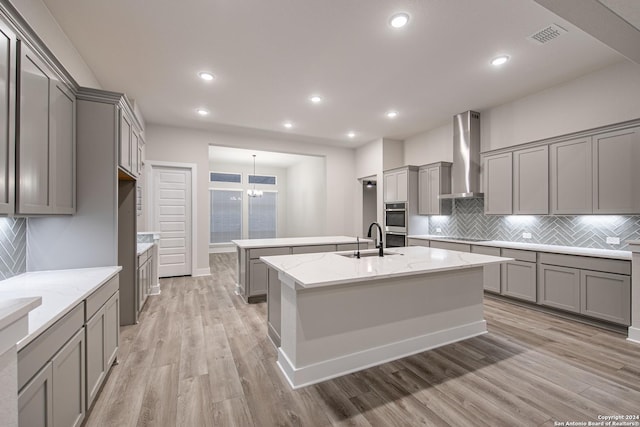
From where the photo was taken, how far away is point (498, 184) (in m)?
4.33

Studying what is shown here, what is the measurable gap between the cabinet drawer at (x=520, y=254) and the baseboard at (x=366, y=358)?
1.51m

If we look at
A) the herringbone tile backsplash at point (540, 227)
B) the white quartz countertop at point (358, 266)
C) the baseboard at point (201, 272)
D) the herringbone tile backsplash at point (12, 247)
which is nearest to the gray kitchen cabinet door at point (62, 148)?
the herringbone tile backsplash at point (12, 247)

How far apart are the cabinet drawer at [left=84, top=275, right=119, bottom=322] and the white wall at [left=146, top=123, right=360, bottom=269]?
353 cm

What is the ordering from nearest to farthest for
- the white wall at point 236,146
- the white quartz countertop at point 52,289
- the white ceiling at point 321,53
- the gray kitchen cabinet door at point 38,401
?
the gray kitchen cabinet door at point 38,401 < the white quartz countertop at point 52,289 < the white ceiling at point 321,53 < the white wall at point 236,146

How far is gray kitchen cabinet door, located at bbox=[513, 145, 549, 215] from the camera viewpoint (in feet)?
12.4

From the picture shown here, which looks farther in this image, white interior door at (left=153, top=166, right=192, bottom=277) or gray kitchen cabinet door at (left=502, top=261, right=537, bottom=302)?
white interior door at (left=153, top=166, right=192, bottom=277)

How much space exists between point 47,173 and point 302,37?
2.41 metres

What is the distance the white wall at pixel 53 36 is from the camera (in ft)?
6.88

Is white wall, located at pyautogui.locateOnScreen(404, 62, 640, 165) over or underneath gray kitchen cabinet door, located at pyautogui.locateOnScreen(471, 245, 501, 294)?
over

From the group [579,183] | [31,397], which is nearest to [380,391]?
[31,397]

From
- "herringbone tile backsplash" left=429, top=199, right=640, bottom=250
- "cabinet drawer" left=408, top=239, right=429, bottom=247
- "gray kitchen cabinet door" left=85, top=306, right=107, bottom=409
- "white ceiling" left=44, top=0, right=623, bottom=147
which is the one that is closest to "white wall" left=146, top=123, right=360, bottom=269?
"white ceiling" left=44, top=0, right=623, bottom=147

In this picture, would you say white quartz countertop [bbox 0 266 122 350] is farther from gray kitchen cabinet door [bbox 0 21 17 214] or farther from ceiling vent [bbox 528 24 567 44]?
ceiling vent [bbox 528 24 567 44]

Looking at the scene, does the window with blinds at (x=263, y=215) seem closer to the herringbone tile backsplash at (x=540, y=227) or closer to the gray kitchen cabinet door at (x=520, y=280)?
the herringbone tile backsplash at (x=540, y=227)

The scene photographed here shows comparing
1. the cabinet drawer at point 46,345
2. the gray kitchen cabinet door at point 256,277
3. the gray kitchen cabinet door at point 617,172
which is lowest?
the gray kitchen cabinet door at point 256,277
